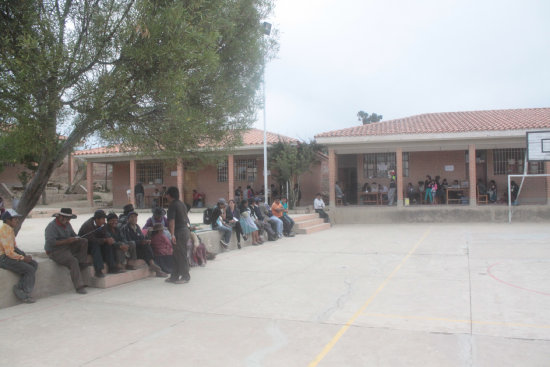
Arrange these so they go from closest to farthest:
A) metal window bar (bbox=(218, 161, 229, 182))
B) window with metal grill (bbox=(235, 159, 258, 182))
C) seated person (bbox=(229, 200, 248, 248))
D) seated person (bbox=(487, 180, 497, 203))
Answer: seated person (bbox=(229, 200, 248, 248))
seated person (bbox=(487, 180, 497, 203))
window with metal grill (bbox=(235, 159, 258, 182))
metal window bar (bbox=(218, 161, 229, 182))

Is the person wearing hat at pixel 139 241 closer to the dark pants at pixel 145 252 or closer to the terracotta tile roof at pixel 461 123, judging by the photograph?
the dark pants at pixel 145 252

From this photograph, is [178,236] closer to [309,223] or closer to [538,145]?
[309,223]

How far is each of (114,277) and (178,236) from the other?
4.00 feet

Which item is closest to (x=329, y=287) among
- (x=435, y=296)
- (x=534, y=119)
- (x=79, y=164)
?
(x=435, y=296)

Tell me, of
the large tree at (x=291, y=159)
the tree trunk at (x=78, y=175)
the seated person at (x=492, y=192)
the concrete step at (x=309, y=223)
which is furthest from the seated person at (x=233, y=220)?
the tree trunk at (x=78, y=175)

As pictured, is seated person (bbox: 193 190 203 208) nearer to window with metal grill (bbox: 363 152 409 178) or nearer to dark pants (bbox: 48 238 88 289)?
window with metal grill (bbox: 363 152 409 178)

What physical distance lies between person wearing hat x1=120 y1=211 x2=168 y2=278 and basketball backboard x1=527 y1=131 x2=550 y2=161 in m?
14.7

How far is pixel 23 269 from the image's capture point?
5.98 meters

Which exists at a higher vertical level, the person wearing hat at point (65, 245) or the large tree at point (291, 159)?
the large tree at point (291, 159)

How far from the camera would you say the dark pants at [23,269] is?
231 inches

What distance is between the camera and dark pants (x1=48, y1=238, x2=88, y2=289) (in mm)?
6547

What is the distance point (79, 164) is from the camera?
3181 centimetres

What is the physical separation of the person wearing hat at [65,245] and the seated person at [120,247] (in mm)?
590

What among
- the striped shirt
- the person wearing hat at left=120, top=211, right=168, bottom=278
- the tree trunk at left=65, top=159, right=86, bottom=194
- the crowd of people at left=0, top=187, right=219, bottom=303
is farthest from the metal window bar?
the striped shirt
